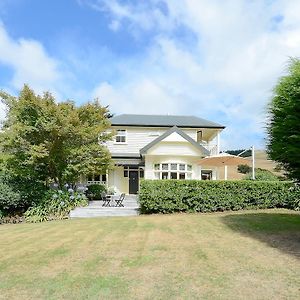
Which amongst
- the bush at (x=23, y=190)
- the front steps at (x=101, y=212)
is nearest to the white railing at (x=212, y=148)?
the front steps at (x=101, y=212)

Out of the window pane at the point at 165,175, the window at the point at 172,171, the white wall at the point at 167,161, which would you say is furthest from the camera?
the window pane at the point at 165,175

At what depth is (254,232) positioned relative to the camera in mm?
11906

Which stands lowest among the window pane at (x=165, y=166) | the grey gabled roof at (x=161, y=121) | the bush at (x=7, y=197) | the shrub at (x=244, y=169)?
the bush at (x=7, y=197)

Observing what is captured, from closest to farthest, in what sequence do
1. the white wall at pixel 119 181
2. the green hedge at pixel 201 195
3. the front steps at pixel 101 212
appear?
the green hedge at pixel 201 195, the front steps at pixel 101 212, the white wall at pixel 119 181

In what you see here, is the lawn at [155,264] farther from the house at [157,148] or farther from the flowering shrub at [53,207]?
the house at [157,148]

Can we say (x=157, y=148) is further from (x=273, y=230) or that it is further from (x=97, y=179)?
(x=273, y=230)

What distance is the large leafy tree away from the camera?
2167 cm

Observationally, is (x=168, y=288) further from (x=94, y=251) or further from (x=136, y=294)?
(x=94, y=251)

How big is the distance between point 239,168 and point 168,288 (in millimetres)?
51382

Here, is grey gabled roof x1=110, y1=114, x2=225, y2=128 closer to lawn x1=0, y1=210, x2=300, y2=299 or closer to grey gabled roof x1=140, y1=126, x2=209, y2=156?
grey gabled roof x1=140, y1=126, x2=209, y2=156

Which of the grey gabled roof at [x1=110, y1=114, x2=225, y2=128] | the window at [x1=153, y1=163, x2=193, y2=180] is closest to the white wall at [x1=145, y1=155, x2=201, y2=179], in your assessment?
the window at [x1=153, y1=163, x2=193, y2=180]

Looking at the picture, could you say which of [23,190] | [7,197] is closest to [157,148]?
[23,190]

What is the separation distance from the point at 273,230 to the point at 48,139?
48.4 ft

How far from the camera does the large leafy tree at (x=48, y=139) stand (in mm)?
21672
